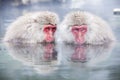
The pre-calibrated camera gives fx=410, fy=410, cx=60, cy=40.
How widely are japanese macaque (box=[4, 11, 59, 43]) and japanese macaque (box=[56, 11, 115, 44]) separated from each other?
6 centimetres

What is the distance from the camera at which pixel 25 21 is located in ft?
8.57

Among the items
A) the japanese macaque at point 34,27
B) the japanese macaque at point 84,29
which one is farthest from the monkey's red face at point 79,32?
the japanese macaque at point 34,27

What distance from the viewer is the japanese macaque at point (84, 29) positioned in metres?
2.58

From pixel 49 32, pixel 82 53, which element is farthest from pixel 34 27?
pixel 82 53

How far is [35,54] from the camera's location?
8.47 ft

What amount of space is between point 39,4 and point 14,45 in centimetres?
31

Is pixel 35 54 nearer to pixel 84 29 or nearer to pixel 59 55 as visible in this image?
pixel 59 55

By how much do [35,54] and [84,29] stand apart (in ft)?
1.14

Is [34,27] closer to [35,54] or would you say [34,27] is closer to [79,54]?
[35,54]

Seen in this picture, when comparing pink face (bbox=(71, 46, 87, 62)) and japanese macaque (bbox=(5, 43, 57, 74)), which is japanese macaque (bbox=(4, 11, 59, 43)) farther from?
pink face (bbox=(71, 46, 87, 62))

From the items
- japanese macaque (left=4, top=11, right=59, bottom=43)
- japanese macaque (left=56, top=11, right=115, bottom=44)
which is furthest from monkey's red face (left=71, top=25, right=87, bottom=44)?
japanese macaque (left=4, top=11, right=59, bottom=43)

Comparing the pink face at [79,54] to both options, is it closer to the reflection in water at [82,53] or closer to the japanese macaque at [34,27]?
the reflection in water at [82,53]

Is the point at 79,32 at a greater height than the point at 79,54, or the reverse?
the point at 79,32

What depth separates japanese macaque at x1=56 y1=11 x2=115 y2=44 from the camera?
102 inches
